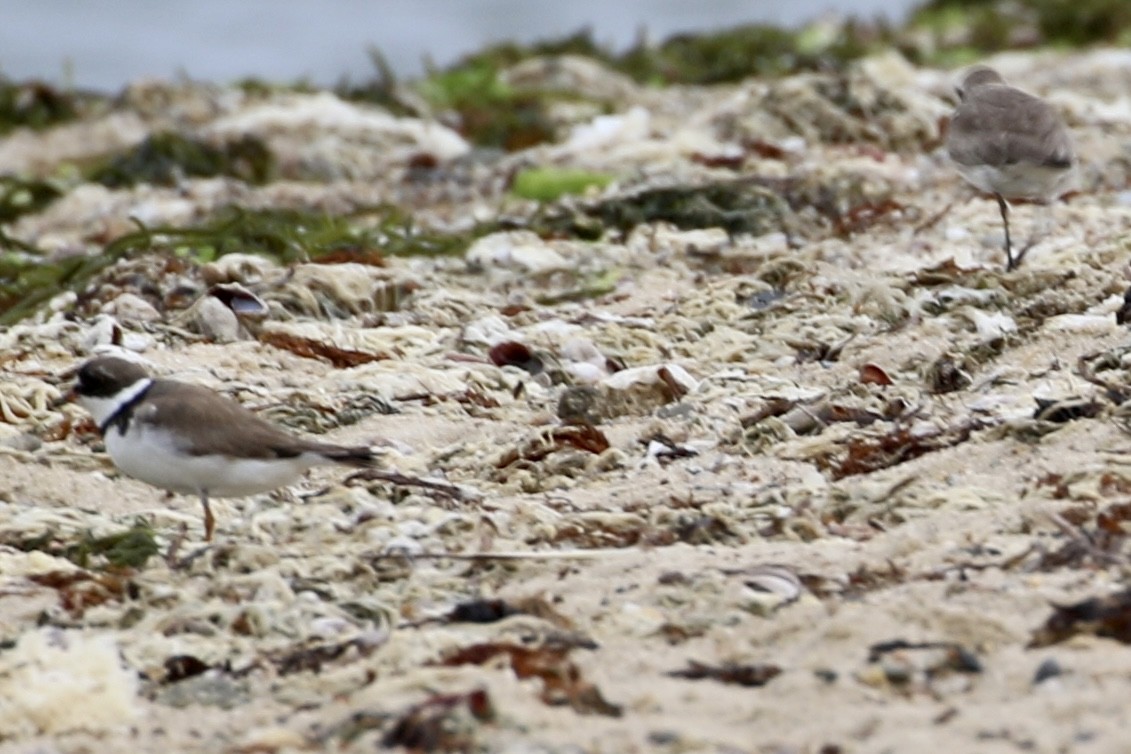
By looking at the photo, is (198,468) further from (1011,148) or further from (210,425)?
(1011,148)

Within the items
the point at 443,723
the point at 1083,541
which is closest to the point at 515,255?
the point at 1083,541

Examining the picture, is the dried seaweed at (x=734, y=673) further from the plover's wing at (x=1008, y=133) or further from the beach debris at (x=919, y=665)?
the plover's wing at (x=1008, y=133)

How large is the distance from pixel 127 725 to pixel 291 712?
35 centimetres

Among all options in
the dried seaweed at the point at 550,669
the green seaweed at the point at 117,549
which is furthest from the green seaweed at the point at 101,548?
the dried seaweed at the point at 550,669

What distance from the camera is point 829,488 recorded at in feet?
18.4

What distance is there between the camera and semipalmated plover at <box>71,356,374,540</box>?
18.1 ft

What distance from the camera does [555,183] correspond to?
10.8 meters

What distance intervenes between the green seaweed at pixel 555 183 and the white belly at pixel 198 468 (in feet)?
16.9

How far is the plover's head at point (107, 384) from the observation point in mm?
5891

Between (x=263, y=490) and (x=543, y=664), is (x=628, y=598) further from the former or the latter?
(x=263, y=490)

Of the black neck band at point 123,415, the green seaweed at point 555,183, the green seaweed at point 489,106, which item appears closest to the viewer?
the black neck band at point 123,415

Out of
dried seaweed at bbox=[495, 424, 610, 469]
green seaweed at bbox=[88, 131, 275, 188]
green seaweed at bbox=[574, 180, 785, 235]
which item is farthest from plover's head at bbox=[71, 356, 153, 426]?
green seaweed at bbox=[88, 131, 275, 188]

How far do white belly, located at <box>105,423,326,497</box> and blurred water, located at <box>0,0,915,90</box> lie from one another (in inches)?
812

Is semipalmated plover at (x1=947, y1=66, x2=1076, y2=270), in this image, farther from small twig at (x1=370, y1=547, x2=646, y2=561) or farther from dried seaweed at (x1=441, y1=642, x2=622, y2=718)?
dried seaweed at (x1=441, y1=642, x2=622, y2=718)
